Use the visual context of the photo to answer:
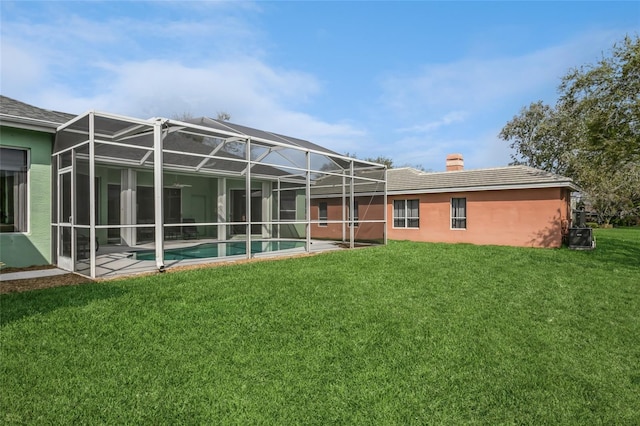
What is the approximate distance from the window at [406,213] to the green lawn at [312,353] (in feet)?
38.2

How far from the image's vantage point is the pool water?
33.5 feet

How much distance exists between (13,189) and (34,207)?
526mm

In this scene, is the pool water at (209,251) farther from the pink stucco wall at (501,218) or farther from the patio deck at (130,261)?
the pink stucco wall at (501,218)

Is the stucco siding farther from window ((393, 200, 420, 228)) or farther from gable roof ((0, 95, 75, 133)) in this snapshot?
window ((393, 200, 420, 228))

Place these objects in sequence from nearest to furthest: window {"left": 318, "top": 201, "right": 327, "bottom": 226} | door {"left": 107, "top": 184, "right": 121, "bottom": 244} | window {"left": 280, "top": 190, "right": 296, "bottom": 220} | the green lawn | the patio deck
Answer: the green lawn → the patio deck → door {"left": 107, "top": 184, "right": 121, "bottom": 244} → window {"left": 280, "top": 190, "right": 296, "bottom": 220} → window {"left": 318, "top": 201, "right": 327, "bottom": 226}

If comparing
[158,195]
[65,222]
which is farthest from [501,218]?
[65,222]

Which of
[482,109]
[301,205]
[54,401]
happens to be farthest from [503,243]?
[54,401]

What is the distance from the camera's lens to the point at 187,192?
15.2m

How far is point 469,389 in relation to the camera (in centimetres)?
361

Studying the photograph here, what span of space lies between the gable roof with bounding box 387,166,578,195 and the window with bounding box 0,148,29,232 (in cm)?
1512

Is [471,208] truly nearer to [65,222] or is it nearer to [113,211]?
[113,211]

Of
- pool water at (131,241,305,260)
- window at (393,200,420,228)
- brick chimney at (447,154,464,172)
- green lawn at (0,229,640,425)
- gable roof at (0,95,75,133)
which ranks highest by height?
brick chimney at (447,154,464,172)

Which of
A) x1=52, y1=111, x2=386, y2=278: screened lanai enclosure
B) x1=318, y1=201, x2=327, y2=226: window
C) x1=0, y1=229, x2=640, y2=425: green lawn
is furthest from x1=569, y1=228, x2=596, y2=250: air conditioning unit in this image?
x1=318, y1=201, x2=327, y2=226: window

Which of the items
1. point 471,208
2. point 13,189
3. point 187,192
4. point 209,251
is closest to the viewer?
point 13,189
